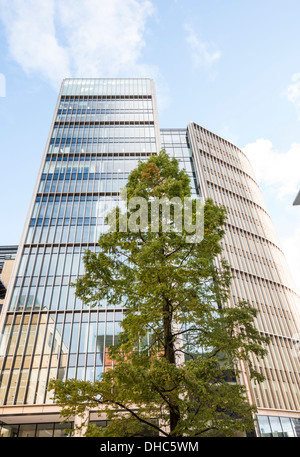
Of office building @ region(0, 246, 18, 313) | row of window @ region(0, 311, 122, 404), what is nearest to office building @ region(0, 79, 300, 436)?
row of window @ region(0, 311, 122, 404)

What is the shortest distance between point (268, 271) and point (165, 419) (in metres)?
32.2

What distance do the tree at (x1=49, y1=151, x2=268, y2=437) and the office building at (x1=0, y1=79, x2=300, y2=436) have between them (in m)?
9.85

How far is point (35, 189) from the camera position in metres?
32.3

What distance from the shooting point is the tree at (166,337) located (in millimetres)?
7242

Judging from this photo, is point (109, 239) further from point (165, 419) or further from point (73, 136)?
point (73, 136)

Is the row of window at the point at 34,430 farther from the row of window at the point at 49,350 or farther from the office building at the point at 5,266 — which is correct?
the office building at the point at 5,266

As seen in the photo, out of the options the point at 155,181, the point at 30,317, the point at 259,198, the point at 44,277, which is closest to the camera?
the point at 155,181

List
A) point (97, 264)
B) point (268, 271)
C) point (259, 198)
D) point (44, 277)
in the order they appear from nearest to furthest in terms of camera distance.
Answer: point (97, 264), point (44, 277), point (268, 271), point (259, 198)

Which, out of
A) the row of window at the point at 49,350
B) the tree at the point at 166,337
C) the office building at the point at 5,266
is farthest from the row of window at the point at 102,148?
the tree at the point at 166,337

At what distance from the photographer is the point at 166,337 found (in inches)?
351

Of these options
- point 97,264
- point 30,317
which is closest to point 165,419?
point 97,264

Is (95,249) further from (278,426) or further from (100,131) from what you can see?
(278,426)

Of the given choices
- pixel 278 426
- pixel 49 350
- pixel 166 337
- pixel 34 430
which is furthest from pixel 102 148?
pixel 278 426

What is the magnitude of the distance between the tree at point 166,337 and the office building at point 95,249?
32.3ft
